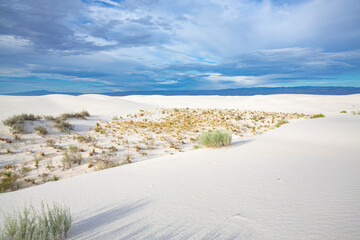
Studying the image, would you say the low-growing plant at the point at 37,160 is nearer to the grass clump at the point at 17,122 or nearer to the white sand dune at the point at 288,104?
the grass clump at the point at 17,122

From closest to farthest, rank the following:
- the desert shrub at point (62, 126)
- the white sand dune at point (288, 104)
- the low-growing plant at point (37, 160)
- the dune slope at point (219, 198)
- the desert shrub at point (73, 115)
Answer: the dune slope at point (219, 198)
the low-growing plant at point (37, 160)
the desert shrub at point (62, 126)
the desert shrub at point (73, 115)
the white sand dune at point (288, 104)

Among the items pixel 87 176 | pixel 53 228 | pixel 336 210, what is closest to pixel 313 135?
pixel 336 210

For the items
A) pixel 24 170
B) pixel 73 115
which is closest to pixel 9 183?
pixel 24 170

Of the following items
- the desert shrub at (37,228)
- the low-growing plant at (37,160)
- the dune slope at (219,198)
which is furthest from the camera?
the low-growing plant at (37,160)

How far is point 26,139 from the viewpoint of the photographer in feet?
27.8

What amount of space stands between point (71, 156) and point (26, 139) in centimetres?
348

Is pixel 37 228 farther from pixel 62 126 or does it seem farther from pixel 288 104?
pixel 288 104

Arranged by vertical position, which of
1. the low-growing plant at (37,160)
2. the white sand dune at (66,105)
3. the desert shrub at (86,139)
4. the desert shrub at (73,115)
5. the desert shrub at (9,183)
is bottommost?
the desert shrub at (9,183)

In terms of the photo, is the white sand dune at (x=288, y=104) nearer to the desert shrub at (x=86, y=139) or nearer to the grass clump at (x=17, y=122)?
the desert shrub at (x=86, y=139)

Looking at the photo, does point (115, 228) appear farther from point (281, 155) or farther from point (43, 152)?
point (43, 152)

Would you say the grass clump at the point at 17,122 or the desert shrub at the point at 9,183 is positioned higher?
the grass clump at the point at 17,122

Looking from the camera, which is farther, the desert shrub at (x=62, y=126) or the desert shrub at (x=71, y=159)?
the desert shrub at (x=62, y=126)

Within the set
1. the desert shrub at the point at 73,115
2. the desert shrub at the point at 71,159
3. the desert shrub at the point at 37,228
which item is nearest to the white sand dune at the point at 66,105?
the desert shrub at the point at 73,115

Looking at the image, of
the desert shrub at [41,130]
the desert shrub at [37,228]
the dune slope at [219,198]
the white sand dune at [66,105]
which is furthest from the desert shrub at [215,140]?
the white sand dune at [66,105]
